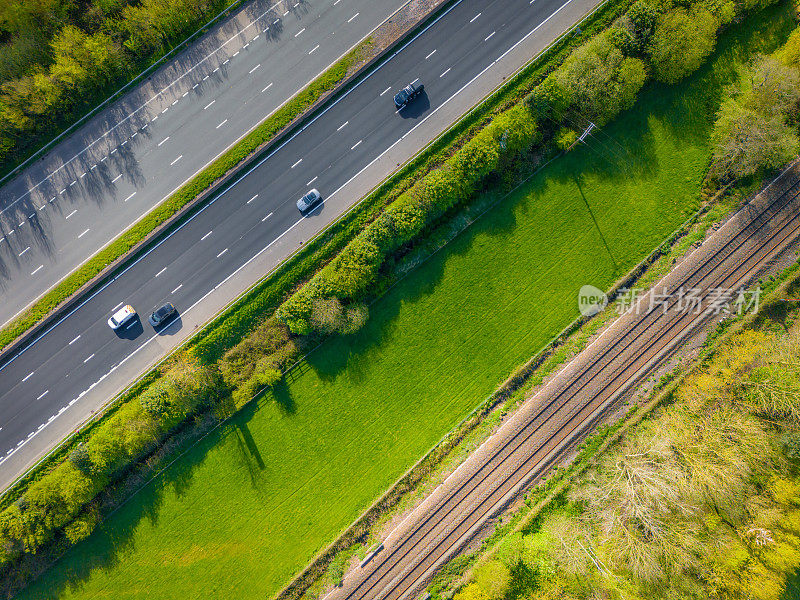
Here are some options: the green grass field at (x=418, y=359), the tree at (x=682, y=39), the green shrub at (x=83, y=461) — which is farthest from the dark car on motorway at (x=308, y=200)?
the tree at (x=682, y=39)

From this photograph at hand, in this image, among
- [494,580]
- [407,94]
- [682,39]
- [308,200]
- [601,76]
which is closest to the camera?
[494,580]

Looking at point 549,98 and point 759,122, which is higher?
point 549,98

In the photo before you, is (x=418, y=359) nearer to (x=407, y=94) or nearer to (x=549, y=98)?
(x=407, y=94)

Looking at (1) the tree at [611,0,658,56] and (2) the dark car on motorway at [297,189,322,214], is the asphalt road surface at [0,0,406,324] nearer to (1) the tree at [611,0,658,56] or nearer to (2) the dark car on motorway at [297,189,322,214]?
(2) the dark car on motorway at [297,189,322,214]

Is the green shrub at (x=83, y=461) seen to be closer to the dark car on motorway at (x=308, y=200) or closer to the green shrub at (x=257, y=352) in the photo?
the green shrub at (x=257, y=352)

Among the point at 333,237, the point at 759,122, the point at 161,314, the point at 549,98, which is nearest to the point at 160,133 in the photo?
the point at 161,314

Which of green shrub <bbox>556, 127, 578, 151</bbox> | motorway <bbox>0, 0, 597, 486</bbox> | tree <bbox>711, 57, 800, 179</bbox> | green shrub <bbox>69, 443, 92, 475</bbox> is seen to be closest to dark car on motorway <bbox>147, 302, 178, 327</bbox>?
motorway <bbox>0, 0, 597, 486</bbox>

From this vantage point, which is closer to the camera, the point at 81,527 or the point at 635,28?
the point at 635,28
